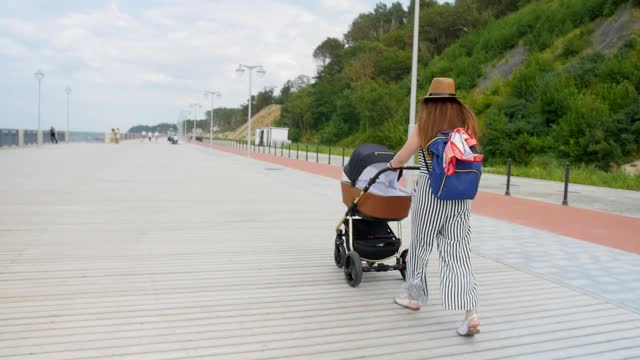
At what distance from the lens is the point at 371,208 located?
525 cm

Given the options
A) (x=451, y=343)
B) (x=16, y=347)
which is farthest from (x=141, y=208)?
(x=451, y=343)

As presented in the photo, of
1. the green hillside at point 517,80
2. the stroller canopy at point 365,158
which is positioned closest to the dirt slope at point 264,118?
the green hillside at point 517,80

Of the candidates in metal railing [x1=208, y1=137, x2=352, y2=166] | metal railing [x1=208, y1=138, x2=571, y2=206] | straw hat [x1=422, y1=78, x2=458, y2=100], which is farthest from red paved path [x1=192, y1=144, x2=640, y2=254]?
metal railing [x1=208, y1=137, x2=352, y2=166]

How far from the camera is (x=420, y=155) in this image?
4.47m

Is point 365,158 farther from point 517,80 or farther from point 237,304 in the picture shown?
point 517,80

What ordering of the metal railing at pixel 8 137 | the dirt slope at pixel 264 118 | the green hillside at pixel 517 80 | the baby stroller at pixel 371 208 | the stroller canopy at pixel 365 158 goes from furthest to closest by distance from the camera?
the dirt slope at pixel 264 118 < the metal railing at pixel 8 137 < the green hillside at pixel 517 80 < the stroller canopy at pixel 365 158 < the baby stroller at pixel 371 208

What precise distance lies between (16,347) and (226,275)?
2.26m

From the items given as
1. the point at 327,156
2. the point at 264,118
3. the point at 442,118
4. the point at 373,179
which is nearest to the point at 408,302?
the point at 373,179

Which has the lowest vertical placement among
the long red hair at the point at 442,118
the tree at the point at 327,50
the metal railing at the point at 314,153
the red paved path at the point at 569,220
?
the red paved path at the point at 569,220

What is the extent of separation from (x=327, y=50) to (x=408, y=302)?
112m

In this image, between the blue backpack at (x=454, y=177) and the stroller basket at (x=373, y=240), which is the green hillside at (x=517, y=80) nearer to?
the stroller basket at (x=373, y=240)

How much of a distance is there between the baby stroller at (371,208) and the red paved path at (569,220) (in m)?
3.98

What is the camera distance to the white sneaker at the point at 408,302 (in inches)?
191

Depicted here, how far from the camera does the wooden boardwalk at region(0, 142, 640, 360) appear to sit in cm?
396
